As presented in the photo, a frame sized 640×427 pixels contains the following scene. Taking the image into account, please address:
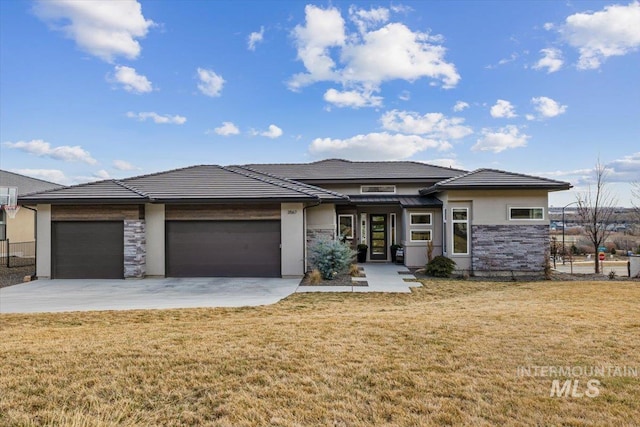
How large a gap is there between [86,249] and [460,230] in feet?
45.8

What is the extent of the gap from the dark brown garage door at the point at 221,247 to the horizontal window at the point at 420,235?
19.8 ft

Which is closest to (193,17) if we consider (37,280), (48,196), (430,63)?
(48,196)

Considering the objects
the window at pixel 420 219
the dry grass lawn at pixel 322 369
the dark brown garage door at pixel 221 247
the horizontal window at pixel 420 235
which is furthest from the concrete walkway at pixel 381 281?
the dry grass lawn at pixel 322 369

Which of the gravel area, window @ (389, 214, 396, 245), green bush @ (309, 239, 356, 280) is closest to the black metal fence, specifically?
the gravel area

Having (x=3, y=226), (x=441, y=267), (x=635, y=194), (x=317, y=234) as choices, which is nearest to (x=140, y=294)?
(x=317, y=234)

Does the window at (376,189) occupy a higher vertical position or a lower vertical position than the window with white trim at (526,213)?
higher

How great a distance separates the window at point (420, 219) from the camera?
1509 centimetres

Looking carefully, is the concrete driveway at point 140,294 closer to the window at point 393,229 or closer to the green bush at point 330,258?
the green bush at point 330,258

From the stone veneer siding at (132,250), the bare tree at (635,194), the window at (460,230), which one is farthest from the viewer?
the bare tree at (635,194)

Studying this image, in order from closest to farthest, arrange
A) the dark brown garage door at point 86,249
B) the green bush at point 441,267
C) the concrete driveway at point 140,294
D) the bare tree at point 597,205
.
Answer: the concrete driveway at point 140,294, the dark brown garage door at point 86,249, the green bush at point 441,267, the bare tree at point 597,205

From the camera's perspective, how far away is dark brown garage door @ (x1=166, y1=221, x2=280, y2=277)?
41.9 ft

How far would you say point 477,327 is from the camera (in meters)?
5.52

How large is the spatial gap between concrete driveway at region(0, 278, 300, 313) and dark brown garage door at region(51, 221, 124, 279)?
1.78 ft

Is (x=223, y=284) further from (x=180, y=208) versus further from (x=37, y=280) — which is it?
(x=37, y=280)
